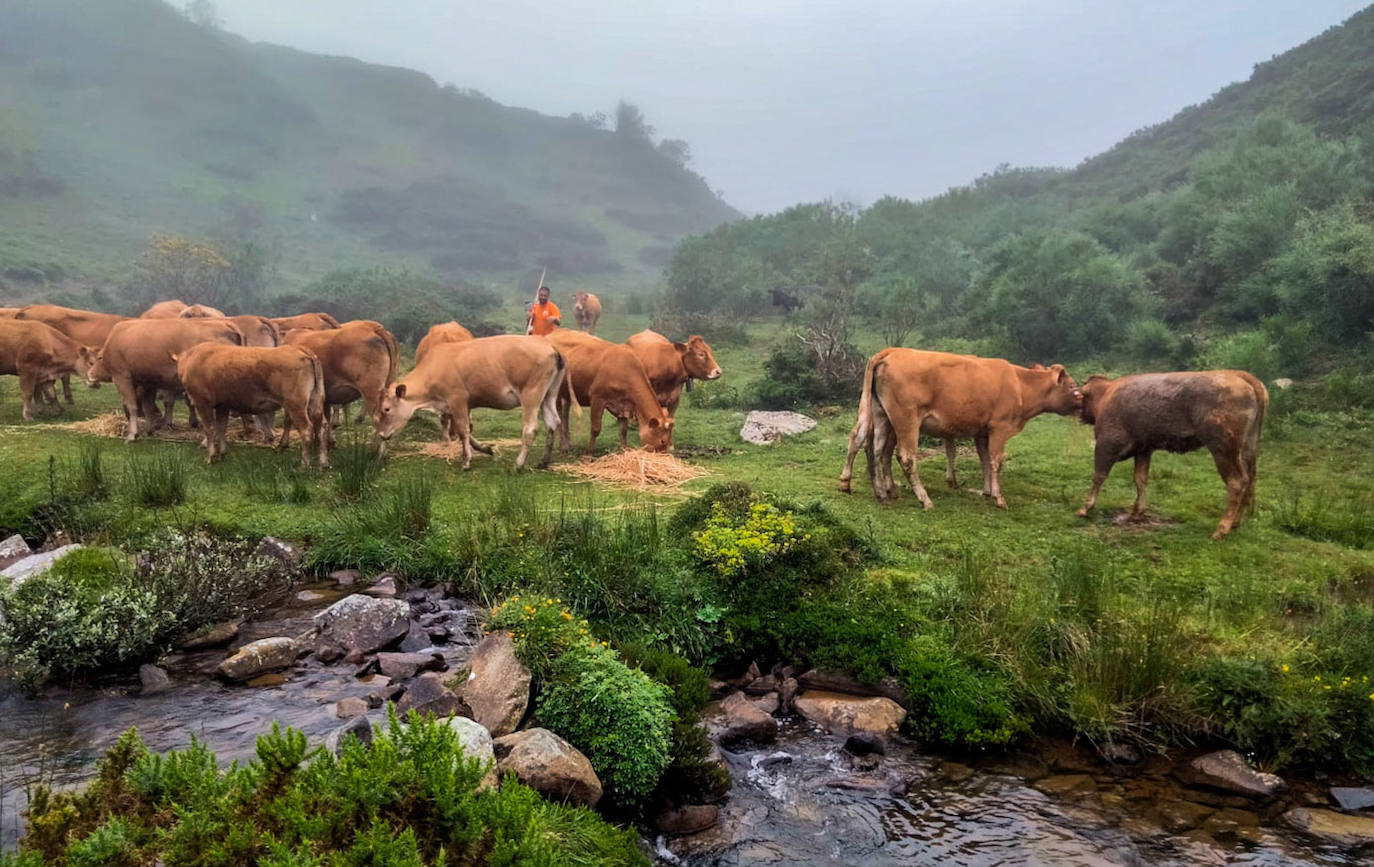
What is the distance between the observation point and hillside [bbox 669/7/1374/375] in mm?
17828

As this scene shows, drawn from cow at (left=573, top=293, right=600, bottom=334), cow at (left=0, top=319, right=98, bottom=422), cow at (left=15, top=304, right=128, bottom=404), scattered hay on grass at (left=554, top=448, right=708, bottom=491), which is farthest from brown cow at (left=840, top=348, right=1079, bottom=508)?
cow at (left=573, top=293, right=600, bottom=334)

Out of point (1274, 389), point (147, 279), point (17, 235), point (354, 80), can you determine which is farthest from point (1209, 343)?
point (354, 80)

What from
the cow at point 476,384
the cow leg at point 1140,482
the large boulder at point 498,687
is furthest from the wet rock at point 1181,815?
the cow at point 476,384

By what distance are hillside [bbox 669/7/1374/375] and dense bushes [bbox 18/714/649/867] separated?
17.1 metres

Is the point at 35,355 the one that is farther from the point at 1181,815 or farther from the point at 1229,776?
the point at 1229,776

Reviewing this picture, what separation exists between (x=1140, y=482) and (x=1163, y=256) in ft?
72.4

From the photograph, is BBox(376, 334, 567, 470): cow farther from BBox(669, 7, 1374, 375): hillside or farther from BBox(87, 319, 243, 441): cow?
BBox(669, 7, 1374, 375): hillside

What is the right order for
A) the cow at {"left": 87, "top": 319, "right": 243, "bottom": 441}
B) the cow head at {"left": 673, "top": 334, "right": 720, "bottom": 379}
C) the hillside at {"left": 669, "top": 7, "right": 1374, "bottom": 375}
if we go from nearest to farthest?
1. the cow at {"left": 87, "top": 319, "right": 243, "bottom": 441}
2. the cow head at {"left": 673, "top": 334, "right": 720, "bottom": 379}
3. the hillside at {"left": 669, "top": 7, "right": 1374, "bottom": 375}

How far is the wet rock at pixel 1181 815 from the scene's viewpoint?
4.80m

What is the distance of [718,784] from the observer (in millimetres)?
5027

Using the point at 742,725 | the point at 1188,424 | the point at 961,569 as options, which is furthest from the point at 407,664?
the point at 1188,424

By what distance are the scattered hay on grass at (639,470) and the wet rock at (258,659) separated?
5.12 m

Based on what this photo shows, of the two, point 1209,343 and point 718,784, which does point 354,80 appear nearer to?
point 1209,343

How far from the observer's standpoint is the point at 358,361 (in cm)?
1264
